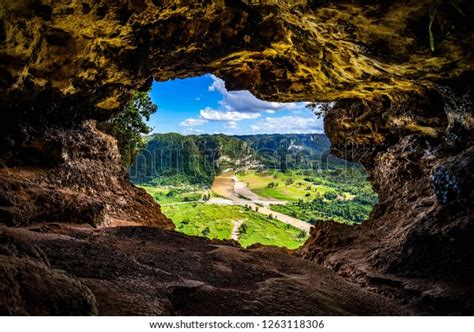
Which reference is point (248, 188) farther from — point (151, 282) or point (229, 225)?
point (151, 282)

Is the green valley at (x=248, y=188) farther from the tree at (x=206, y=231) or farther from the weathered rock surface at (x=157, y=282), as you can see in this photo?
the weathered rock surface at (x=157, y=282)

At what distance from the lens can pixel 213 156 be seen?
14162 centimetres

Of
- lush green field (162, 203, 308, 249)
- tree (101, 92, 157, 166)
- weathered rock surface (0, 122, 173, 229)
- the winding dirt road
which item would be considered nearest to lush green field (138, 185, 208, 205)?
the winding dirt road

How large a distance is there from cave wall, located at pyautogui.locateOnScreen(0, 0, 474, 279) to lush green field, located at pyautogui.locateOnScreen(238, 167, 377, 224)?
→ 73.7 meters

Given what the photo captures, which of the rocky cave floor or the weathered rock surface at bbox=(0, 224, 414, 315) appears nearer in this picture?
the rocky cave floor

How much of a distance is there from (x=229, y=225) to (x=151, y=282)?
294 ft

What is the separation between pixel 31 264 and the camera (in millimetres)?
4258

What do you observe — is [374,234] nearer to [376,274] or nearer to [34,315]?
[376,274]

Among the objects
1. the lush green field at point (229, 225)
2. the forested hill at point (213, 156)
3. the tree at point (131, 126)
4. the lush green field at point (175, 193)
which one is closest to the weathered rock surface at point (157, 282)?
the tree at point (131, 126)

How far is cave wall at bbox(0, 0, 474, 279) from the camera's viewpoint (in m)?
8.25

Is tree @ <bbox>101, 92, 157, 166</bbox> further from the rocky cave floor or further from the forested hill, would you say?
the forested hill

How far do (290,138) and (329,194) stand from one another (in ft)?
122

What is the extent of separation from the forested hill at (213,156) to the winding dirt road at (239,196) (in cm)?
824
